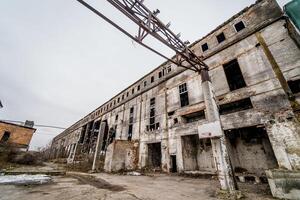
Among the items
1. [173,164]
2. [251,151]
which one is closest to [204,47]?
[251,151]

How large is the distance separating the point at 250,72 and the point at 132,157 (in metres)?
13.3

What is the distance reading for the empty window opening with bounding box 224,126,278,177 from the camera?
9.12m

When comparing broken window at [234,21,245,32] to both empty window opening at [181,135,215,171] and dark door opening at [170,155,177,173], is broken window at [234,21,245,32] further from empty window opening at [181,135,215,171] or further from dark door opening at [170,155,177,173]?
dark door opening at [170,155,177,173]

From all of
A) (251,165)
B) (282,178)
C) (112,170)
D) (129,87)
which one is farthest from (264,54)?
(129,87)

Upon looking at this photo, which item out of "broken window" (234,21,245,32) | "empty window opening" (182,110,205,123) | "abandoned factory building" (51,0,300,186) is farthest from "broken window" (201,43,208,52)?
"empty window opening" (182,110,205,123)

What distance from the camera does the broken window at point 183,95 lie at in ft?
45.0

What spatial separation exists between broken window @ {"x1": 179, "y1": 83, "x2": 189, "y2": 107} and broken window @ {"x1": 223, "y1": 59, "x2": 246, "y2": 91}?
3.84 m

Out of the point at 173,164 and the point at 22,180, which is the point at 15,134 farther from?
the point at 173,164

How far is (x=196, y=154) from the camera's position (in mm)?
12594

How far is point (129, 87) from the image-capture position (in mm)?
23234

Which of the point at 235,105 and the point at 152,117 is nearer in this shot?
the point at 235,105

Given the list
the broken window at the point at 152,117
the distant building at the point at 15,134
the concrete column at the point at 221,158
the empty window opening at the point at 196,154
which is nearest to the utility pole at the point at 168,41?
the concrete column at the point at 221,158

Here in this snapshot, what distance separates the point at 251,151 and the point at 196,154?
4.26 m

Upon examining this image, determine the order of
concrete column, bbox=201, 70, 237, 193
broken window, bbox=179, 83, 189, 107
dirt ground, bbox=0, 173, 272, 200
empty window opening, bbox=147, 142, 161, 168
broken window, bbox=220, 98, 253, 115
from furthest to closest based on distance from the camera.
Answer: empty window opening, bbox=147, 142, 161, 168 < broken window, bbox=179, 83, 189, 107 < broken window, bbox=220, 98, 253, 115 < concrete column, bbox=201, 70, 237, 193 < dirt ground, bbox=0, 173, 272, 200
